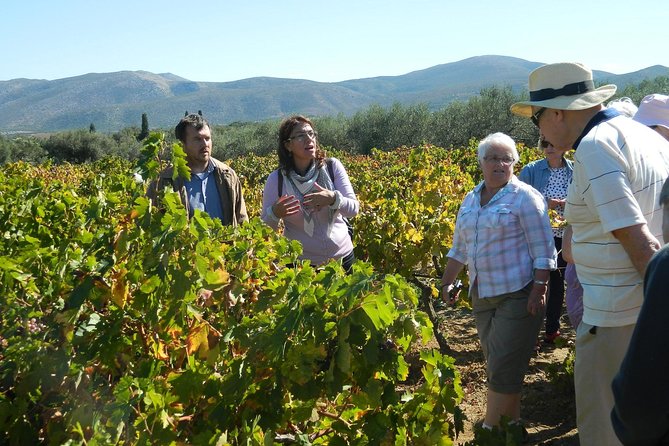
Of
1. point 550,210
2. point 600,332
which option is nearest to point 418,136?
point 550,210

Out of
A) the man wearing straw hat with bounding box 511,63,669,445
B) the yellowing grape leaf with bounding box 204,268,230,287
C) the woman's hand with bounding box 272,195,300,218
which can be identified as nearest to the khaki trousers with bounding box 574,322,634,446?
the man wearing straw hat with bounding box 511,63,669,445

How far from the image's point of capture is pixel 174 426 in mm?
1702

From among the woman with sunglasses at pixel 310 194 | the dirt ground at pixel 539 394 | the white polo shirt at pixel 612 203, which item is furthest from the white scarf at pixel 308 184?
the white polo shirt at pixel 612 203

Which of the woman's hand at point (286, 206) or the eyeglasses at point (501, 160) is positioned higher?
the eyeglasses at point (501, 160)

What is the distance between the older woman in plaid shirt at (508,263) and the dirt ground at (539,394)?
19.8 inches

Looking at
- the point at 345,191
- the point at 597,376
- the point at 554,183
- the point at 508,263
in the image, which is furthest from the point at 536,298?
the point at 554,183

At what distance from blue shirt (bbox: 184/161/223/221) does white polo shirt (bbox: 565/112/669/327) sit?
218cm

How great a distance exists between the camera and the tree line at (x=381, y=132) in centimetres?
3438

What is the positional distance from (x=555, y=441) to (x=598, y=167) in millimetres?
2002

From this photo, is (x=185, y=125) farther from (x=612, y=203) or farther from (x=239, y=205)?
(x=612, y=203)

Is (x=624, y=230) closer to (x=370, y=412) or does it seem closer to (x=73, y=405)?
(x=370, y=412)

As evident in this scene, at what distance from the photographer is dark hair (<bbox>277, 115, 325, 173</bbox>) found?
3857 millimetres

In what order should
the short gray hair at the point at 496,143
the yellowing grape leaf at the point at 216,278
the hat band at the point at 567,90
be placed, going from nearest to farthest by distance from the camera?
the yellowing grape leaf at the point at 216,278
the hat band at the point at 567,90
the short gray hair at the point at 496,143

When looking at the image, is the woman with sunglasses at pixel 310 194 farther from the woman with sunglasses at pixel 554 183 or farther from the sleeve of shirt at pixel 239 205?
the woman with sunglasses at pixel 554 183
